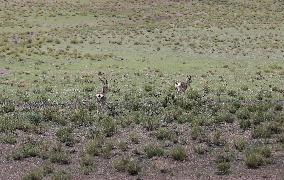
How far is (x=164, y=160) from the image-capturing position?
1845 cm

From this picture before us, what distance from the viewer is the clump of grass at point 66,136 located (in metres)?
20.4

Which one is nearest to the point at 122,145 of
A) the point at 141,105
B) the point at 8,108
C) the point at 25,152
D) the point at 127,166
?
the point at 127,166

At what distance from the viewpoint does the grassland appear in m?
18.0

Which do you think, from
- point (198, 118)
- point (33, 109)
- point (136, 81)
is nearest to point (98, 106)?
point (33, 109)

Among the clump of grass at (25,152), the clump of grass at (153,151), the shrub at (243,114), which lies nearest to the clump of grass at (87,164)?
the clump of grass at (25,152)

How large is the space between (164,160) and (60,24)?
59158 millimetres

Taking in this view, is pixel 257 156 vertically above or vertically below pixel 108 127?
above

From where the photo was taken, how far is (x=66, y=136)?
20797 millimetres

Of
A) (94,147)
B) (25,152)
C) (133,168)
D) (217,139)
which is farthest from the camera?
(217,139)

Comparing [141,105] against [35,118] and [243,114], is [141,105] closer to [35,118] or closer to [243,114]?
[243,114]

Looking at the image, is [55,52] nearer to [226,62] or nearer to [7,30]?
[226,62]

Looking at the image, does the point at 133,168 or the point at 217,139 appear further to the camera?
the point at 217,139

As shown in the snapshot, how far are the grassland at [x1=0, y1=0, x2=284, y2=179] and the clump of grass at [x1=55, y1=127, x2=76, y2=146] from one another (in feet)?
0.12

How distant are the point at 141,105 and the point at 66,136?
6.23 metres
